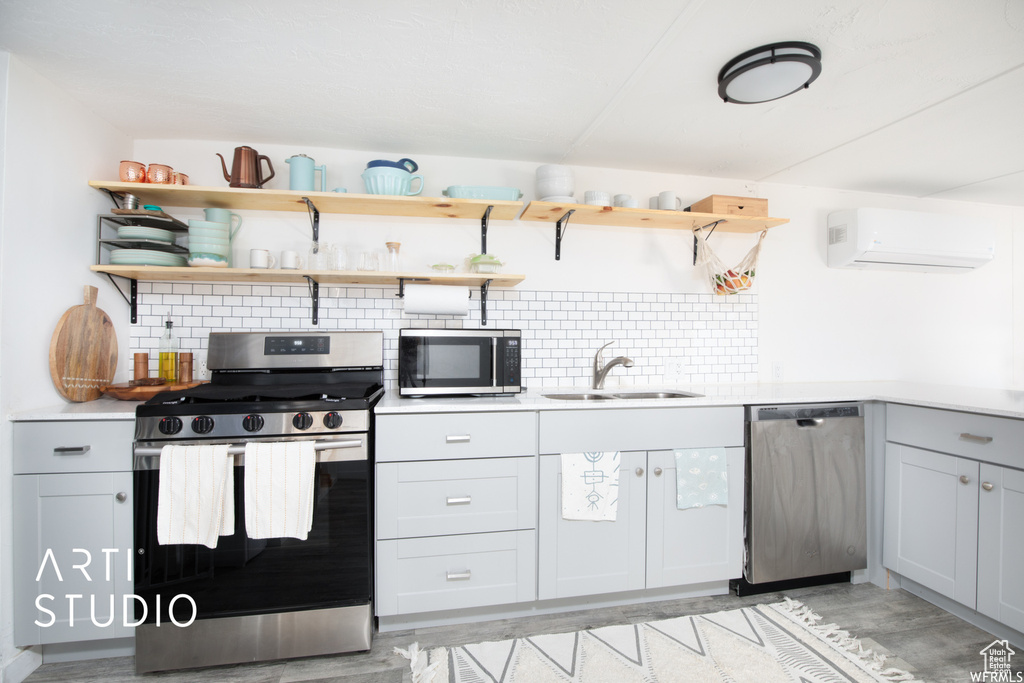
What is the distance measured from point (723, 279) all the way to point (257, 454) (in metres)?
2.57

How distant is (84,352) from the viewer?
210 centimetres

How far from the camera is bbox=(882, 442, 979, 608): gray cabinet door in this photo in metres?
2.03

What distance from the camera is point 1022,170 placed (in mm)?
2840

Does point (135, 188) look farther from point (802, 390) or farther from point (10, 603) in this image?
point (802, 390)

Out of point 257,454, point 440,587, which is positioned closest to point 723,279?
point 440,587

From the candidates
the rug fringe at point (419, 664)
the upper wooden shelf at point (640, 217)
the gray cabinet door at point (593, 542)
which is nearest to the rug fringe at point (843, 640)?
the gray cabinet door at point (593, 542)

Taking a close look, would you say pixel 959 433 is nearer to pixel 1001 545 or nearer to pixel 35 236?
pixel 1001 545

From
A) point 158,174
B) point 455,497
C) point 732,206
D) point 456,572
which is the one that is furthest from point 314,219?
point 732,206

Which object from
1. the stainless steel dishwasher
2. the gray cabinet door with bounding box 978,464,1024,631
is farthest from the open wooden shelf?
the gray cabinet door with bounding box 978,464,1024,631

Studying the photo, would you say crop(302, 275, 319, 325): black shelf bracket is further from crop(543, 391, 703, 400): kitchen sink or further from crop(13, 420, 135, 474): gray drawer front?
crop(543, 391, 703, 400): kitchen sink

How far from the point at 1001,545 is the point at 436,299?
259cm

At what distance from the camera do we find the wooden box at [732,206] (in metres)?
2.68

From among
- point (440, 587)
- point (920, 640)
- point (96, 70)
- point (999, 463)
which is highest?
point (96, 70)

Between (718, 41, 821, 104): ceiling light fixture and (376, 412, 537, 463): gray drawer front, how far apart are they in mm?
1529
